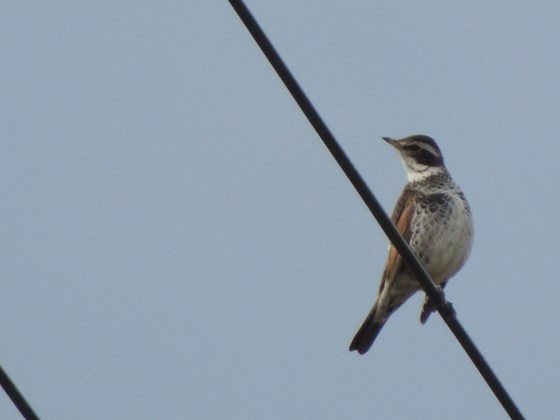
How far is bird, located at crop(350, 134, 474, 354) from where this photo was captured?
10289 millimetres

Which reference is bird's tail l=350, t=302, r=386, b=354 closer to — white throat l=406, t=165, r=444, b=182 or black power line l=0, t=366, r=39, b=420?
white throat l=406, t=165, r=444, b=182

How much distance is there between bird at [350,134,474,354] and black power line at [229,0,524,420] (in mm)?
4176

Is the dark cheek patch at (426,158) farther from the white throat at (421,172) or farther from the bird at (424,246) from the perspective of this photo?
the bird at (424,246)

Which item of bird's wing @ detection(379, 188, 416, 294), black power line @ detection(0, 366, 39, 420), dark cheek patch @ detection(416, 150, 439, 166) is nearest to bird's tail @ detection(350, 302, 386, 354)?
bird's wing @ detection(379, 188, 416, 294)

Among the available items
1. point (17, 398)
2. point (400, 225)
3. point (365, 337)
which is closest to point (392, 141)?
point (400, 225)

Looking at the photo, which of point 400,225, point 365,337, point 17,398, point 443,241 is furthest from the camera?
point 400,225

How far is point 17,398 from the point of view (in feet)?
14.8

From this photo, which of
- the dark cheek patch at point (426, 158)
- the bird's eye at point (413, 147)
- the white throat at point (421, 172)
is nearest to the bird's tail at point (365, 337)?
the white throat at point (421, 172)

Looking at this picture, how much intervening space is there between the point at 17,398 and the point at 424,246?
635 centimetres

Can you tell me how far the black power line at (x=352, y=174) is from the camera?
5312 mm

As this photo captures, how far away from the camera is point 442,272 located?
10.6 m

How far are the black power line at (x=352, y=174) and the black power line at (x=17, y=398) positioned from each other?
5.99 ft

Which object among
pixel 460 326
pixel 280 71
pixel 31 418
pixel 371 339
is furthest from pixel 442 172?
pixel 31 418

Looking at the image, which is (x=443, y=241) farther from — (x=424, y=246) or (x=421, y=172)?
(x=421, y=172)
